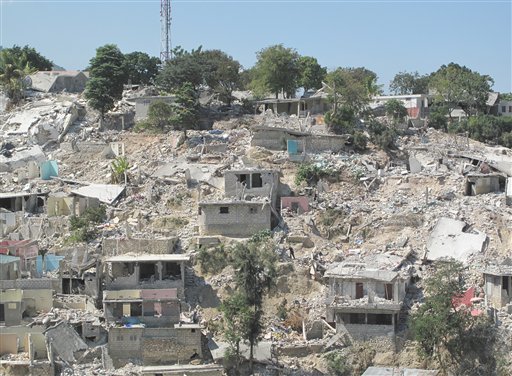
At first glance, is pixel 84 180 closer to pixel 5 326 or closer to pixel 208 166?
pixel 208 166

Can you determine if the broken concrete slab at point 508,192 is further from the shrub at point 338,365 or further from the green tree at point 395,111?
the green tree at point 395,111

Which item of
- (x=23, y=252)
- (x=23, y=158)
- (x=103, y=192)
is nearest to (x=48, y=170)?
(x=23, y=158)

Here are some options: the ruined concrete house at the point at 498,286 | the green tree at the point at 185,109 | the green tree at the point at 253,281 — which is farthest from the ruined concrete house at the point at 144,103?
the ruined concrete house at the point at 498,286

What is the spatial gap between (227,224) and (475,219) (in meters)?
7.35

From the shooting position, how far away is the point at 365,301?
2923 cm

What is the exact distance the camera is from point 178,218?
33.9 meters

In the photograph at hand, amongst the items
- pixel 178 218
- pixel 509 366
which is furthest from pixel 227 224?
pixel 509 366

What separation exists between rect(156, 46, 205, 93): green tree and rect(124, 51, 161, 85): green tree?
3.94 m

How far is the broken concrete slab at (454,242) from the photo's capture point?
31.3 meters

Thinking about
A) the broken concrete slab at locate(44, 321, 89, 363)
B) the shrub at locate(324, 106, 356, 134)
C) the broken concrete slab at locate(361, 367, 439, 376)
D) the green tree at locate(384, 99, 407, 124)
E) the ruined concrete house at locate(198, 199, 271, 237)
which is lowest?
the broken concrete slab at locate(361, 367, 439, 376)

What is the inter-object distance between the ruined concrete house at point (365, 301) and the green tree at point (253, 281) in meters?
1.68

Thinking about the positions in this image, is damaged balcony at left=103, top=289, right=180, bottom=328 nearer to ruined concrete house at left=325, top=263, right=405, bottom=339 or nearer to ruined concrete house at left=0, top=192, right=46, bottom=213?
ruined concrete house at left=325, top=263, right=405, bottom=339

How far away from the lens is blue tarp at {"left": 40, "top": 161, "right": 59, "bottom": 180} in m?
37.8

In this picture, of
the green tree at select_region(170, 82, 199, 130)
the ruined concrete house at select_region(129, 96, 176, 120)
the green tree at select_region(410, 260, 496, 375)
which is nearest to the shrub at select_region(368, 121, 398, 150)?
the green tree at select_region(170, 82, 199, 130)
